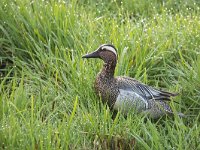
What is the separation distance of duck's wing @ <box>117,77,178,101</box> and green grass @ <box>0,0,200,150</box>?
176 mm

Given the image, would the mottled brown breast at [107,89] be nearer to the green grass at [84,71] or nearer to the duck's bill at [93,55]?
the green grass at [84,71]

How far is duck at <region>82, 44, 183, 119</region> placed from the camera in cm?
520

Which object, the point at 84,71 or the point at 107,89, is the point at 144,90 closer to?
the point at 107,89

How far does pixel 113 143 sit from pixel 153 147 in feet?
0.96

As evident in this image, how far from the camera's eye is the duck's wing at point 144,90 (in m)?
5.27

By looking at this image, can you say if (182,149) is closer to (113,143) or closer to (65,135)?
(113,143)

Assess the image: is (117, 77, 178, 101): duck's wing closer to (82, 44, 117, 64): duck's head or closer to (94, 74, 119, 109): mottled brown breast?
(94, 74, 119, 109): mottled brown breast

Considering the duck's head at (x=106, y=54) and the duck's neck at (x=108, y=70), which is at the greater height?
the duck's head at (x=106, y=54)

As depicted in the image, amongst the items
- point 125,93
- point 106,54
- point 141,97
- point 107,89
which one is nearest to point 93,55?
point 106,54

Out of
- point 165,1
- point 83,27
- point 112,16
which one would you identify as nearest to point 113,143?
point 83,27

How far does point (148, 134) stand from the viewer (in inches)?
185

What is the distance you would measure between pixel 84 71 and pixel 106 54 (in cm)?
30

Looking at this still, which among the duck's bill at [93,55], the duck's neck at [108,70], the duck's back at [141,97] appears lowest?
the duck's back at [141,97]

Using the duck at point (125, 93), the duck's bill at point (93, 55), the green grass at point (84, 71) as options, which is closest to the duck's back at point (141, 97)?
the duck at point (125, 93)
